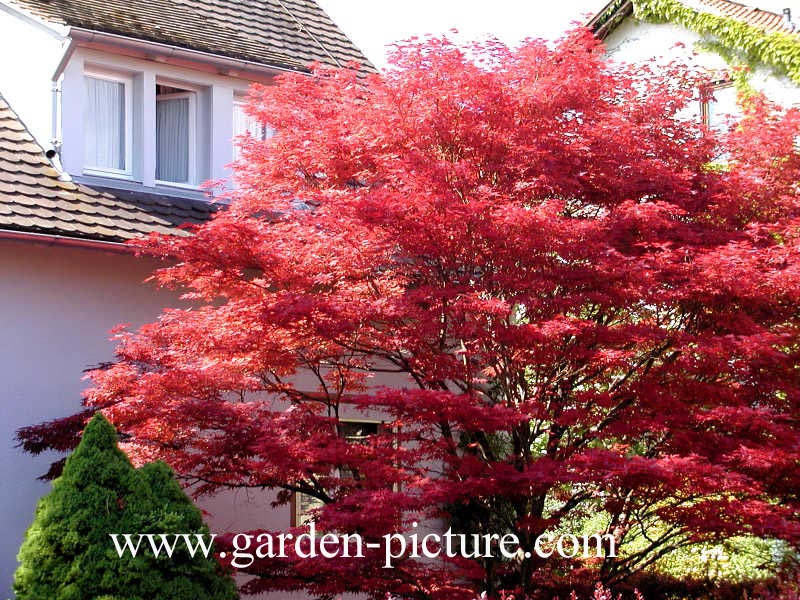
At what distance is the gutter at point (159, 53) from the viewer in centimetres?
1338

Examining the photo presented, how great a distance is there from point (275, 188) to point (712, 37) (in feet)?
48.1

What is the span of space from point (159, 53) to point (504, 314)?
6.88m

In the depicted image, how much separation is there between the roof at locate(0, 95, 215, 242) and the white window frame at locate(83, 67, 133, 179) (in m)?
0.42

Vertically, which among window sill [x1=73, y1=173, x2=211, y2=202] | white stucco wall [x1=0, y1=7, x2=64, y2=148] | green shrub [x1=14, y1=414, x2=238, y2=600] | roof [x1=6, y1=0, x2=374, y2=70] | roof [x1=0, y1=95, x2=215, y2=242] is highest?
roof [x1=6, y1=0, x2=374, y2=70]

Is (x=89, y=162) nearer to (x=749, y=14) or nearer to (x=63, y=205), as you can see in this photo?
(x=63, y=205)

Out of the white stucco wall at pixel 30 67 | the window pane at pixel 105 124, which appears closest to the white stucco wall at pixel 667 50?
the window pane at pixel 105 124

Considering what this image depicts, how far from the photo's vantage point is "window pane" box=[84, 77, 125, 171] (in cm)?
1395

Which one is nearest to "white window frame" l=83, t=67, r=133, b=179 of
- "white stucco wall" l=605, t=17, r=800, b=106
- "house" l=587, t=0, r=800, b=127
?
"house" l=587, t=0, r=800, b=127

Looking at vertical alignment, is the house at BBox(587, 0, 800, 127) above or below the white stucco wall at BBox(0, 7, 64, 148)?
above

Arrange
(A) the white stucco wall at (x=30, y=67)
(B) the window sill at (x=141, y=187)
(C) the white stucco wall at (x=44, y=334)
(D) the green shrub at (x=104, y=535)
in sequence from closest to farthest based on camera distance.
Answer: (D) the green shrub at (x=104, y=535) < (C) the white stucco wall at (x=44, y=334) < (B) the window sill at (x=141, y=187) < (A) the white stucco wall at (x=30, y=67)

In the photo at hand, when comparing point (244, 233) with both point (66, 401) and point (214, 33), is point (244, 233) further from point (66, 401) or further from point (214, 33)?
point (214, 33)

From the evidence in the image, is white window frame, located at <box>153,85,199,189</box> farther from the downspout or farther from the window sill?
the downspout

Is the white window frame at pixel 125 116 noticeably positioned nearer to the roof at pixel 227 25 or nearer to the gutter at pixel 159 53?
the gutter at pixel 159 53

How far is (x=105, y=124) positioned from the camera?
14125mm
